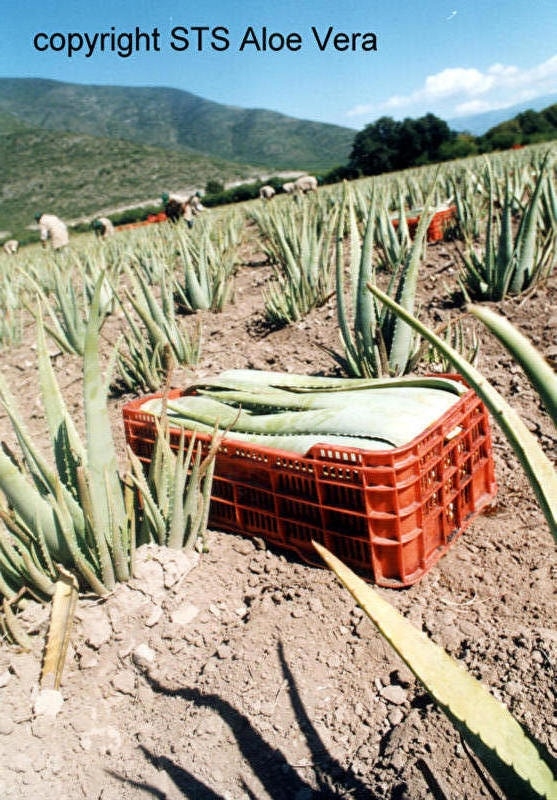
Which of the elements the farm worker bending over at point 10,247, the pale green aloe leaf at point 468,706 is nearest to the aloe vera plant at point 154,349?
the pale green aloe leaf at point 468,706

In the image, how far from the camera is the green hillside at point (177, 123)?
125m

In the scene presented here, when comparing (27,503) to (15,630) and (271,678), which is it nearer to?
(15,630)

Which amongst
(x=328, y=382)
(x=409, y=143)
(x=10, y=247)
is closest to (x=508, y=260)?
(x=328, y=382)

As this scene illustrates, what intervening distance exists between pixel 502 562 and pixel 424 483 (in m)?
0.35

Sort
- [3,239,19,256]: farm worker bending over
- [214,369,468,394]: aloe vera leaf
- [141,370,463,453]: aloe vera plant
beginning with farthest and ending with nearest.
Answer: [3,239,19,256]: farm worker bending over < [214,369,468,394]: aloe vera leaf < [141,370,463,453]: aloe vera plant

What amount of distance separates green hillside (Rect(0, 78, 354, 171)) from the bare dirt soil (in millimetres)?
112294

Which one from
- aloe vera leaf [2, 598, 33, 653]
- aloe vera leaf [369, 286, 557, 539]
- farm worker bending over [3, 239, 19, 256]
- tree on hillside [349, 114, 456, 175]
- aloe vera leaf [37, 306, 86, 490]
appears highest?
tree on hillside [349, 114, 456, 175]

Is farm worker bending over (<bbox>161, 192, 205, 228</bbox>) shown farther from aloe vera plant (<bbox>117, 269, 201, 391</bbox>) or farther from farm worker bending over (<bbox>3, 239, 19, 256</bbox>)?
aloe vera plant (<bbox>117, 269, 201, 391</bbox>)

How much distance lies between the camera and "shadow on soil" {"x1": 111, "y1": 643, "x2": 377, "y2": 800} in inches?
46.8

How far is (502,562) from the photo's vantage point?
1739mm

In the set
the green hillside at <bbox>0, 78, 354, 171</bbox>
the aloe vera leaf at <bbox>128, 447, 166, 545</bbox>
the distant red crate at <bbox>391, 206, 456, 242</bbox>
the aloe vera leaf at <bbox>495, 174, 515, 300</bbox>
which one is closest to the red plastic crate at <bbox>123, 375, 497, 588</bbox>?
the aloe vera leaf at <bbox>128, 447, 166, 545</bbox>

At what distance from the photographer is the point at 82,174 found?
64812mm

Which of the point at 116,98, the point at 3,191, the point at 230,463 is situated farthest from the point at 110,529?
the point at 116,98

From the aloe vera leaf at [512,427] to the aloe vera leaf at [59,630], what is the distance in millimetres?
1224
